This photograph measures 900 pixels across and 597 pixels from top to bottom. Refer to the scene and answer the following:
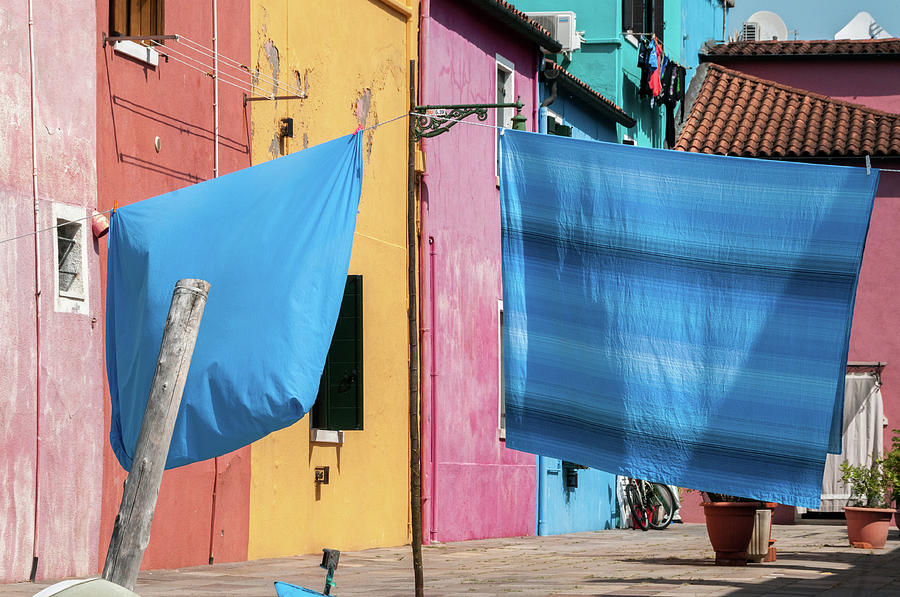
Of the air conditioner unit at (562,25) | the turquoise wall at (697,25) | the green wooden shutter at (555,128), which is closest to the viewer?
the green wooden shutter at (555,128)

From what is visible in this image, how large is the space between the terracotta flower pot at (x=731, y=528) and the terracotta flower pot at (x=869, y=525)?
3.52 metres

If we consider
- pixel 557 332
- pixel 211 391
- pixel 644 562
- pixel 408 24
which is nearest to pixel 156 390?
pixel 211 391

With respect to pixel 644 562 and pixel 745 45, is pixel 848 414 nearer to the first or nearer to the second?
pixel 745 45

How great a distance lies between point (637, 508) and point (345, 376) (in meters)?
8.90

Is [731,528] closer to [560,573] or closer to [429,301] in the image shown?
[560,573]

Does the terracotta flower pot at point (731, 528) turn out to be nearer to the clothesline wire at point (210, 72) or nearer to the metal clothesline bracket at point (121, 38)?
the clothesline wire at point (210, 72)

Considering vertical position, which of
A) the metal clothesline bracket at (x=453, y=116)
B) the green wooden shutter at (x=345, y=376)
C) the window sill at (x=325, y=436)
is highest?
the metal clothesline bracket at (x=453, y=116)

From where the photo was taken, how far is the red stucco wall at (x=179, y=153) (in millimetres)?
11328

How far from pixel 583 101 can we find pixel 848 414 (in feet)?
20.6

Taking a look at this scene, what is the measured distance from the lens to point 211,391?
7301mm

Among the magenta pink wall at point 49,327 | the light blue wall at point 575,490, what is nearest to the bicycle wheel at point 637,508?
the light blue wall at point 575,490

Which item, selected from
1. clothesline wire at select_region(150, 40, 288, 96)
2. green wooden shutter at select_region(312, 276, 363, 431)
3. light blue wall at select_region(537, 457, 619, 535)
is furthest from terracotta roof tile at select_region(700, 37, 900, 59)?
clothesline wire at select_region(150, 40, 288, 96)

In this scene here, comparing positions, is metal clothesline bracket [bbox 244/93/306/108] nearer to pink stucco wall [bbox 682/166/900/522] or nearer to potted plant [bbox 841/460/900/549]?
potted plant [bbox 841/460/900/549]

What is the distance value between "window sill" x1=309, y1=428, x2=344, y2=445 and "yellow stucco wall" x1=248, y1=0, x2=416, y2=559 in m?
0.09
